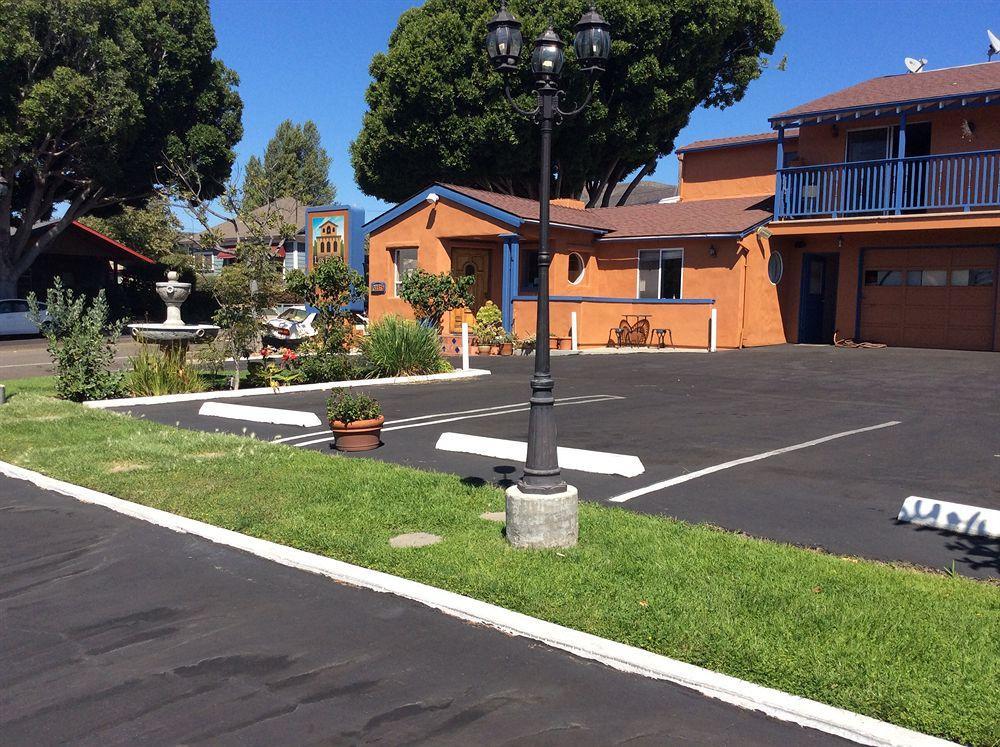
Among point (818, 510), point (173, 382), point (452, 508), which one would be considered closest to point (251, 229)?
point (173, 382)

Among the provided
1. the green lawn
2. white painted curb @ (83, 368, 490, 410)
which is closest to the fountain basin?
white painted curb @ (83, 368, 490, 410)

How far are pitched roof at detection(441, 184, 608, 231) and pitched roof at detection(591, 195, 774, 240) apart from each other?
732mm

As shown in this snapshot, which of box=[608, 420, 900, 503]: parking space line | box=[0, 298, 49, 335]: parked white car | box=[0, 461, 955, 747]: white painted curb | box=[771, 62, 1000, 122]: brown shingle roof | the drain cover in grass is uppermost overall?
box=[771, 62, 1000, 122]: brown shingle roof

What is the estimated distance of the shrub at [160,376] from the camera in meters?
14.8

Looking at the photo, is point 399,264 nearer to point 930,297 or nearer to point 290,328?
point 290,328

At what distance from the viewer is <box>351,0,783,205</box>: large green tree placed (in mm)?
30984

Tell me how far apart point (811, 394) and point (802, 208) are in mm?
11111

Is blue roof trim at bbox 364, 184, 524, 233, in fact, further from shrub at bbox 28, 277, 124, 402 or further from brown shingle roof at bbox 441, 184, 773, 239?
shrub at bbox 28, 277, 124, 402

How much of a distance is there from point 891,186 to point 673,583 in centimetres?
1989

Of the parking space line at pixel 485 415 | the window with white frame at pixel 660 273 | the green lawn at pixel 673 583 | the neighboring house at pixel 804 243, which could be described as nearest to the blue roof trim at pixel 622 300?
the neighboring house at pixel 804 243

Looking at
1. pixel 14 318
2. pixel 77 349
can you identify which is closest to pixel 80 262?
pixel 14 318

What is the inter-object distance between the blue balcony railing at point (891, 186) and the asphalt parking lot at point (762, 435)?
4.67 meters

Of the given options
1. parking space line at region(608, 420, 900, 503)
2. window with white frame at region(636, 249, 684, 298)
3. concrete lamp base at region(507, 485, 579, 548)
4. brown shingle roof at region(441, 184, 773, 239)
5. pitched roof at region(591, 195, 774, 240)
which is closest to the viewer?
concrete lamp base at region(507, 485, 579, 548)

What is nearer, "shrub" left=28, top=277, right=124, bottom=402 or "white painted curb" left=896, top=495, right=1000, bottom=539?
"white painted curb" left=896, top=495, right=1000, bottom=539
